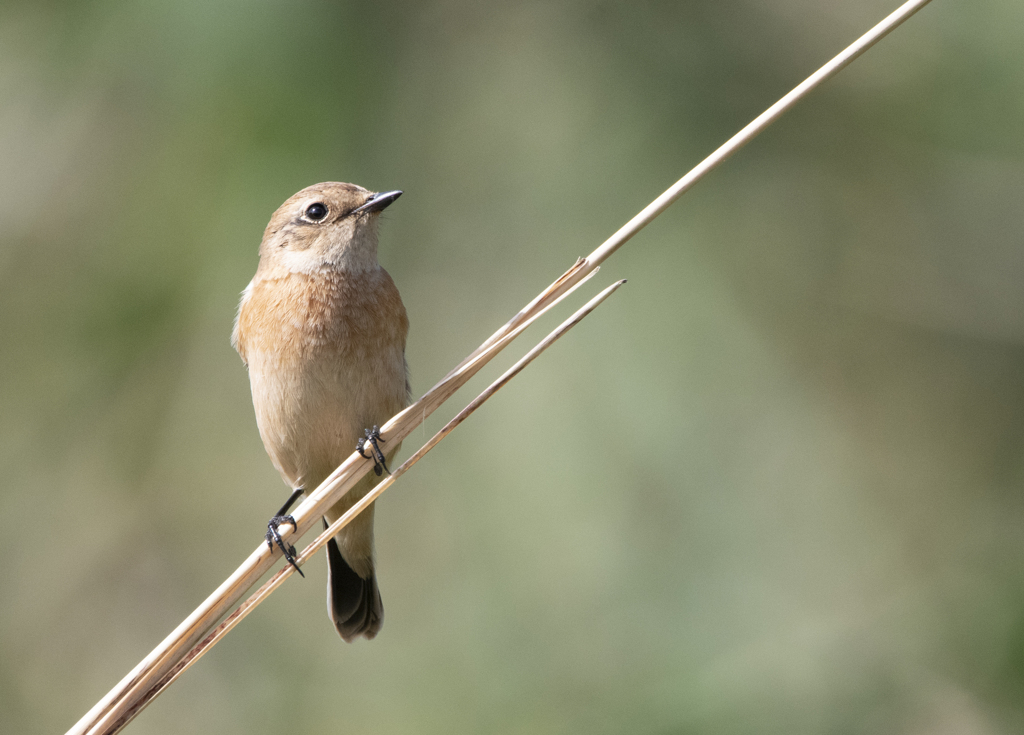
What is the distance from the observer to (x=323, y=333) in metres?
3.89

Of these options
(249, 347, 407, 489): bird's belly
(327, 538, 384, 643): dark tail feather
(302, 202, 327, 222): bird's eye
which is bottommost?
(327, 538, 384, 643): dark tail feather

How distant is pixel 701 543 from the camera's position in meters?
5.36

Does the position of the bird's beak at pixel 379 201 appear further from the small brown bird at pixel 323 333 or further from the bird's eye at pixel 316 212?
the bird's eye at pixel 316 212

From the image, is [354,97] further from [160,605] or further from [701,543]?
[160,605]

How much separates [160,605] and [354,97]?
11.8ft

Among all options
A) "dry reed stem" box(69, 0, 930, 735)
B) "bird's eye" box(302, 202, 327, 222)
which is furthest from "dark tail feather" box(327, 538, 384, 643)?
"dry reed stem" box(69, 0, 930, 735)

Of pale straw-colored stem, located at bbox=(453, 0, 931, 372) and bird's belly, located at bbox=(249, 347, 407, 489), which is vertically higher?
bird's belly, located at bbox=(249, 347, 407, 489)

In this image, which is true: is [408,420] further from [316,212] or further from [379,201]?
[316,212]

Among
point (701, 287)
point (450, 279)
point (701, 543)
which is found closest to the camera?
point (701, 543)

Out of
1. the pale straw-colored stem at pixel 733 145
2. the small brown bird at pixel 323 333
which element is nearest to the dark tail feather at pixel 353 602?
the small brown bird at pixel 323 333

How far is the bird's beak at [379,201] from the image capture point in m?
3.97

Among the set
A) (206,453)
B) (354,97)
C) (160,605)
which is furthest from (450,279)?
(160,605)

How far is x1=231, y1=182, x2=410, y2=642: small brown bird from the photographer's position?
392 cm

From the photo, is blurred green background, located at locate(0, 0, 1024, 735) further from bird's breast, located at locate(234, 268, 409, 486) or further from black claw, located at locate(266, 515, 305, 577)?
black claw, located at locate(266, 515, 305, 577)
